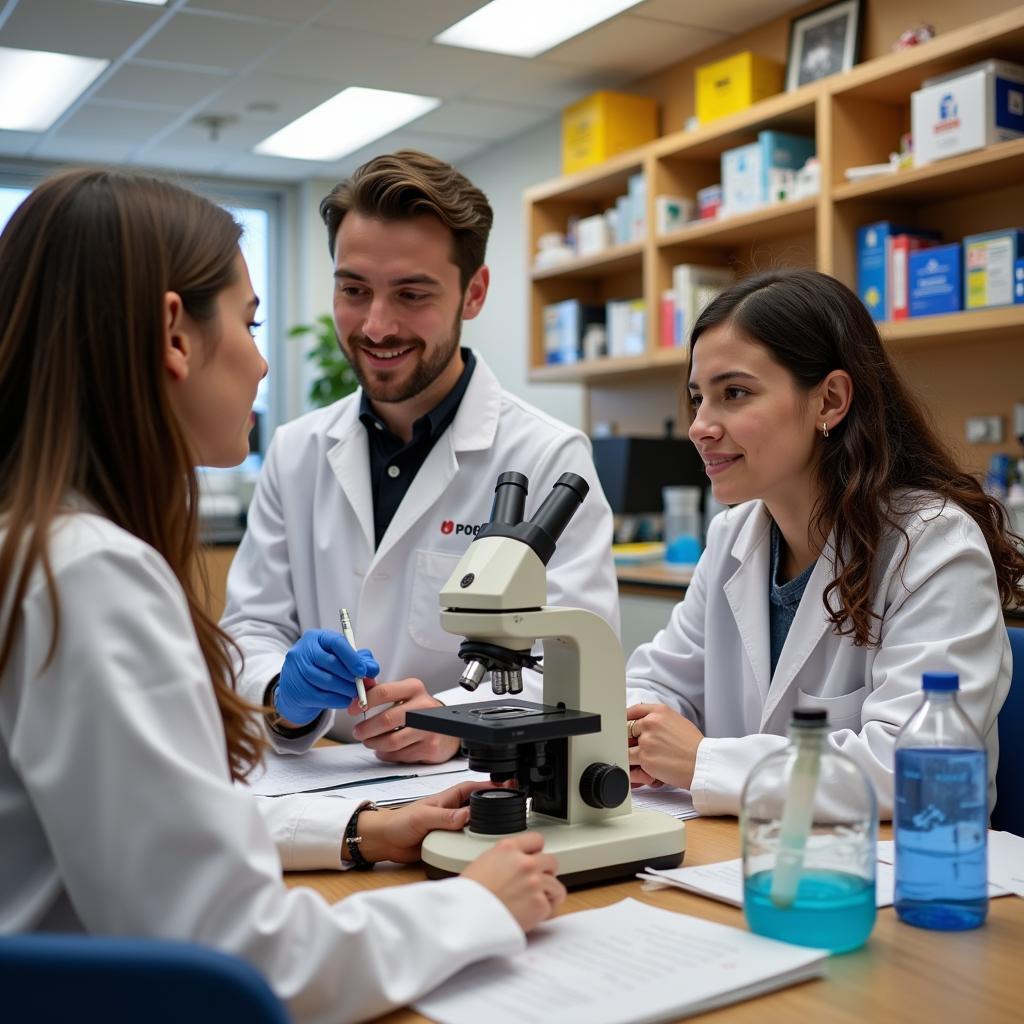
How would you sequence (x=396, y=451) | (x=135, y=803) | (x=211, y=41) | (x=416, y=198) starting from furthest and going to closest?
(x=211, y=41) < (x=396, y=451) < (x=416, y=198) < (x=135, y=803)

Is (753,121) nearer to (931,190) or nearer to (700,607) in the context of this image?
(931,190)

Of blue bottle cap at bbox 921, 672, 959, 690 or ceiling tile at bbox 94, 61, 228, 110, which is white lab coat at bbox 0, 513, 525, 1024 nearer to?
blue bottle cap at bbox 921, 672, 959, 690

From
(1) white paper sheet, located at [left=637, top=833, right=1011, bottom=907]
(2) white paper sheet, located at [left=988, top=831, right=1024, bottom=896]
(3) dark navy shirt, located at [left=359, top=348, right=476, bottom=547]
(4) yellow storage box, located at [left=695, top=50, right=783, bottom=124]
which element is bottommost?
(2) white paper sheet, located at [left=988, top=831, right=1024, bottom=896]

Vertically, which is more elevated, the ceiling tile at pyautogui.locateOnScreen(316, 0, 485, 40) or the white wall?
the ceiling tile at pyautogui.locateOnScreen(316, 0, 485, 40)

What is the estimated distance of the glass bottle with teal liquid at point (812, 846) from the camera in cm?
88

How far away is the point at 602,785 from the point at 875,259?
107 inches

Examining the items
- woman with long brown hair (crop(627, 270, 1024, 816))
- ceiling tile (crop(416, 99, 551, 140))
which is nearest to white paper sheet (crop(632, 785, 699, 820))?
woman with long brown hair (crop(627, 270, 1024, 816))

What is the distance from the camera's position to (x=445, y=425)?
1.99 m

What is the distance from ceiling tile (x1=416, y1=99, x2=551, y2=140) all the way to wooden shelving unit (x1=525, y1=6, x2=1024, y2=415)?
0.67 metres

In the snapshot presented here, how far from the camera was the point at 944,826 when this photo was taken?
0.94m

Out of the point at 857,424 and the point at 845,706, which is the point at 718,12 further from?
the point at 845,706

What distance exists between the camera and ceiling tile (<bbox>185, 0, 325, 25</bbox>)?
388 centimetres

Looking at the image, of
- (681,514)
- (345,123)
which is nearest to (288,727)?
(681,514)

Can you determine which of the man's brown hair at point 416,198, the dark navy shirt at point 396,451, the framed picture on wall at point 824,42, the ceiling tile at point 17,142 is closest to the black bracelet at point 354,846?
the dark navy shirt at point 396,451
